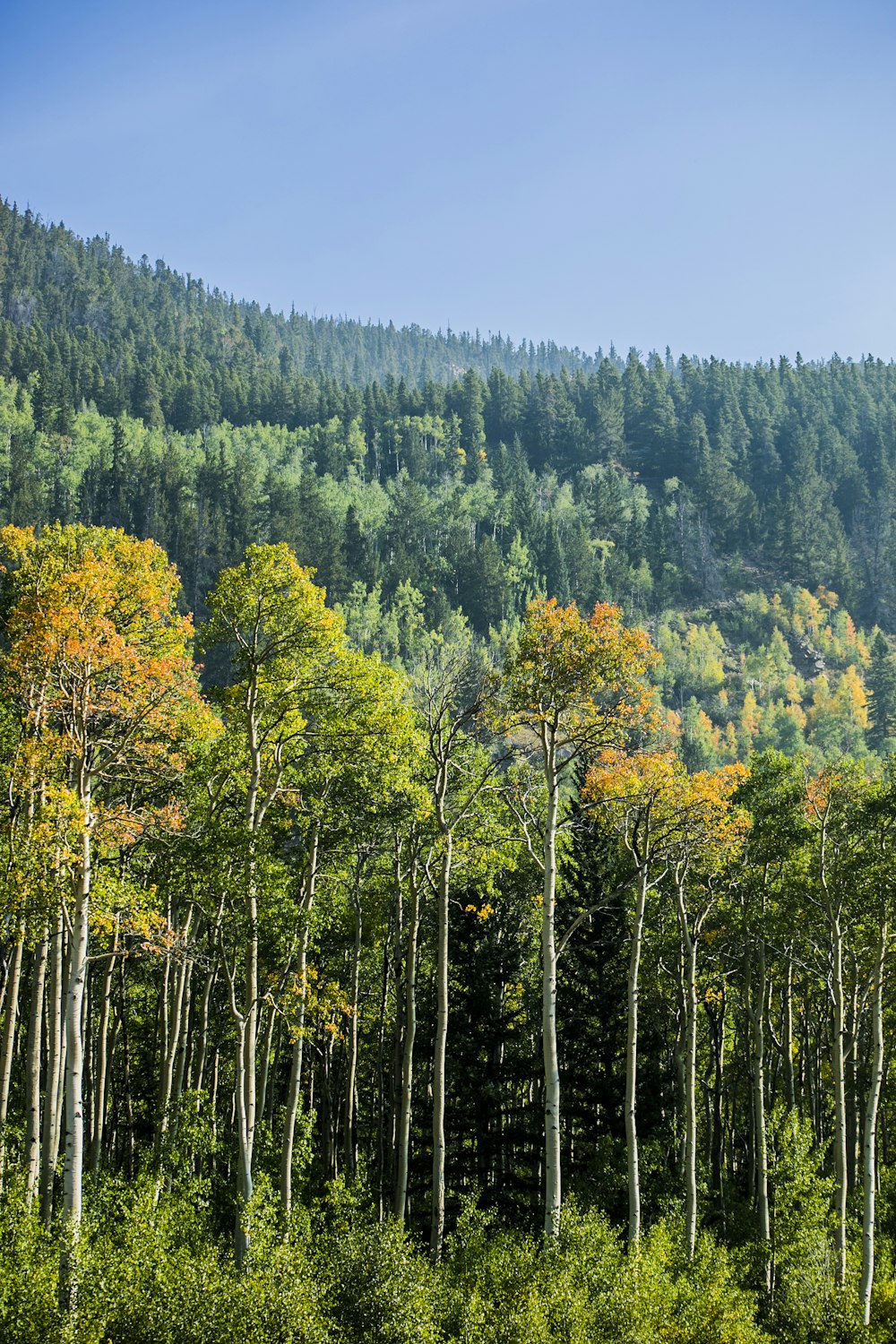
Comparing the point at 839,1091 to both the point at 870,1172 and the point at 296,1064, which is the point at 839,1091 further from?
the point at 296,1064

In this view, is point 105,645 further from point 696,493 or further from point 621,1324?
point 696,493

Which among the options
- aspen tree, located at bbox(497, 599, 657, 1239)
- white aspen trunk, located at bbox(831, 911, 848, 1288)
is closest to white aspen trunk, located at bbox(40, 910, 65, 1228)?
aspen tree, located at bbox(497, 599, 657, 1239)

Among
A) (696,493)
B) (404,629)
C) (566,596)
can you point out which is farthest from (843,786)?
(696,493)

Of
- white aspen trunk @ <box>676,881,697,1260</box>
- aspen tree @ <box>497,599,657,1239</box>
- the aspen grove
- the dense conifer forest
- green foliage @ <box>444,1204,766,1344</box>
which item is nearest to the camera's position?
green foliage @ <box>444,1204,766,1344</box>

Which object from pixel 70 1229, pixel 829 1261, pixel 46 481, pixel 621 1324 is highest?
pixel 46 481

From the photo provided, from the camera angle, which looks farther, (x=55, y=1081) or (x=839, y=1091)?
(x=839, y=1091)

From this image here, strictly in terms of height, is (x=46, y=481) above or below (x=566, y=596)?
above

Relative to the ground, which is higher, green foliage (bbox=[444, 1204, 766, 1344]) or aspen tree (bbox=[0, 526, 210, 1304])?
aspen tree (bbox=[0, 526, 210, 1304])

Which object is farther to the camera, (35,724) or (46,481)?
(46,481)

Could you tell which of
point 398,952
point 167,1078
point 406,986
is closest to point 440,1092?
point 406,986

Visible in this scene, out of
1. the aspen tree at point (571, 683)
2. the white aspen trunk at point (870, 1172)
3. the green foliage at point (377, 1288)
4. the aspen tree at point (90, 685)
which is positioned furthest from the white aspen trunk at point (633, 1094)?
the aspen tree at point (90, 685)

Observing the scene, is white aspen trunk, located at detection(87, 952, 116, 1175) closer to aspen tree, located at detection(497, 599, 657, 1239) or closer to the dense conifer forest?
the dense conifer forest

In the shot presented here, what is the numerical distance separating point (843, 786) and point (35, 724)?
19375 millimetres

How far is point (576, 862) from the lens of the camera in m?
35.1
